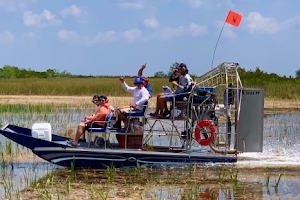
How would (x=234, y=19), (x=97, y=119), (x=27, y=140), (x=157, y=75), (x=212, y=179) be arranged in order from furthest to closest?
(x=157, y=75), (x=234, y=19), (x=97, y=119), (x=27, y=140), (x=212, y=179)

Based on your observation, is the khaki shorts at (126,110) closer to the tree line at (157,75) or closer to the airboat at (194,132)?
the airboat at (194,132)

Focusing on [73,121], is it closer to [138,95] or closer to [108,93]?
[138,95]

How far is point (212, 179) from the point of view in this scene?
10172 millimetres

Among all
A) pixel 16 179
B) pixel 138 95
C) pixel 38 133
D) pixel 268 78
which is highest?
pixel 268 78

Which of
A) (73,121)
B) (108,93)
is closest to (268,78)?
(108,93)

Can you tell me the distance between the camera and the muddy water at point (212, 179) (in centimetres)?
902

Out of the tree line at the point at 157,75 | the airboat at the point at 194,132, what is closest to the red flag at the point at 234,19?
the airboat at the point at 194,132

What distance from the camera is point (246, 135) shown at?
10.9 meters

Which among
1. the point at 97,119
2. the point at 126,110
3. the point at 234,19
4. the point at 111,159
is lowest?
the point at 111,159

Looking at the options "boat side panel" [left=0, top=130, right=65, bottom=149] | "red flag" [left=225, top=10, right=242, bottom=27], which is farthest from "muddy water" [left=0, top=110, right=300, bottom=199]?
"red flag" [left=225, top=10, right=242, bottom=27]

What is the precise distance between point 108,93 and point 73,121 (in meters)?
13.9

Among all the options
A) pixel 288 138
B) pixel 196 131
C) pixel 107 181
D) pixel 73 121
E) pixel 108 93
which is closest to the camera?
pixel 107 181

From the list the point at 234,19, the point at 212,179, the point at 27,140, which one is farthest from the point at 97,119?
the point at 234,19

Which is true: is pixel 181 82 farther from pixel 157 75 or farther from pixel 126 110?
pixel 157 75
